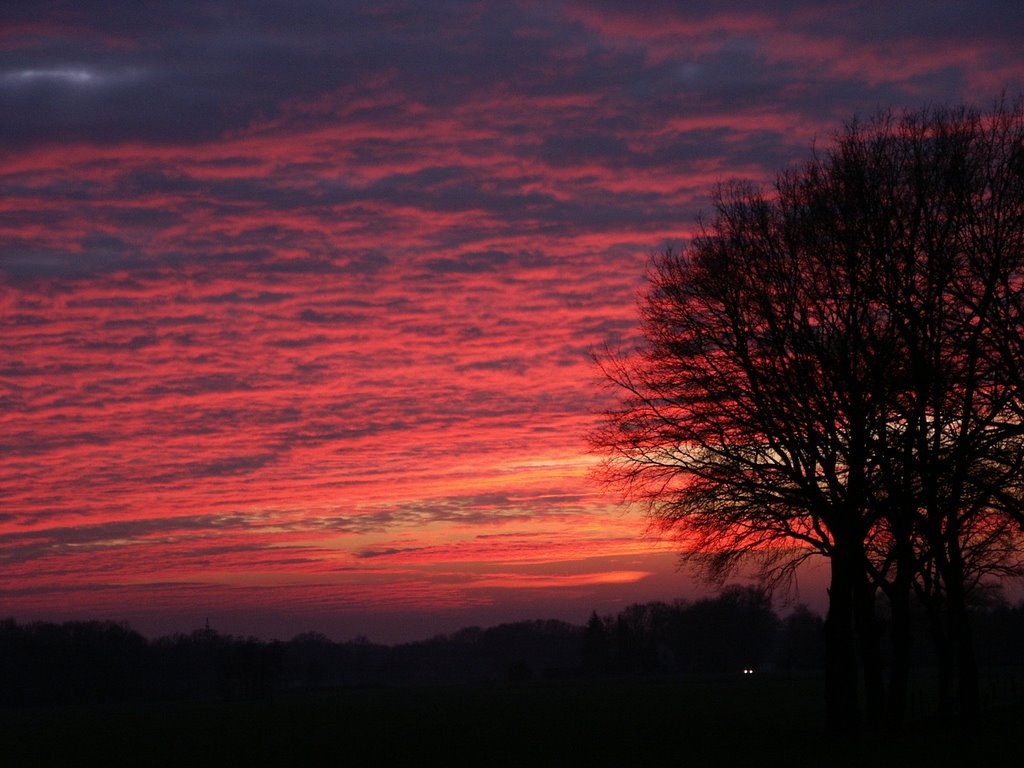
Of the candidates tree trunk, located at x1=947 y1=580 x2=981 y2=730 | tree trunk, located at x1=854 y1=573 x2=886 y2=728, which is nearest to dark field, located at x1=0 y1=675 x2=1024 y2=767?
tree trunk, located at x1=947 y1=580 x2=981 y2=730

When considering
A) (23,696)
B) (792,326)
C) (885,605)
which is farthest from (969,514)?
(23,696)

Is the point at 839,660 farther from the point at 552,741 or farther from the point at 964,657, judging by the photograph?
the point at 552,741

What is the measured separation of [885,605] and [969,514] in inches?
2867

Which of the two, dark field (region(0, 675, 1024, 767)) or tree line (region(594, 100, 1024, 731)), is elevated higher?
tree line (region(594, 100, 1024, 731))

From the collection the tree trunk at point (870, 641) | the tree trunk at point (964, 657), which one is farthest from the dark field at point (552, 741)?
the tree trunk at point (870, 641)

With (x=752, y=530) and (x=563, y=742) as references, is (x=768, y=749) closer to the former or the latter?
(x=752, y=530)

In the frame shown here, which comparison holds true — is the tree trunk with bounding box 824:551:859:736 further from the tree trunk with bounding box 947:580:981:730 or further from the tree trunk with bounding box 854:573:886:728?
the tree trunk with bounding box 947:580:981:730

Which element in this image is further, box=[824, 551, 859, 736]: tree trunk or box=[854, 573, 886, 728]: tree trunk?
box=[854, 573, 886, 728]: tree trunk

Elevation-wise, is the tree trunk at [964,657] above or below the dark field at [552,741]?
above

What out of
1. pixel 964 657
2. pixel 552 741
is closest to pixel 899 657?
pixel 964 657

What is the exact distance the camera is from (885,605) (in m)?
95.2

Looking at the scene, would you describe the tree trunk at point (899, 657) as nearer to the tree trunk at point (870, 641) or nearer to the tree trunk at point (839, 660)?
the tree trunk at point (870, 641)

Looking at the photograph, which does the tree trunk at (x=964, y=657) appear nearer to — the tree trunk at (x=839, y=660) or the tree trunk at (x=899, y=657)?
the tree trunk at (x=899, y=657)

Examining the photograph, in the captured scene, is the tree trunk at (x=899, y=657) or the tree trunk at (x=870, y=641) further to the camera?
the tree trunk at (x=870, y=641)
